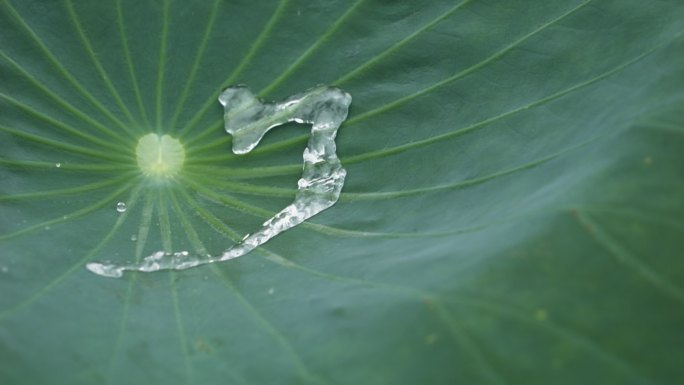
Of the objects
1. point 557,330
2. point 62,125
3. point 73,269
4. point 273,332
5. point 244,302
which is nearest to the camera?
point 557,330

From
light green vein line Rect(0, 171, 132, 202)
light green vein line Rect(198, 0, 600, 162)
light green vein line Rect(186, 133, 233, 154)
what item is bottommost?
light green vein line Rect(198, 0, 600, 162)

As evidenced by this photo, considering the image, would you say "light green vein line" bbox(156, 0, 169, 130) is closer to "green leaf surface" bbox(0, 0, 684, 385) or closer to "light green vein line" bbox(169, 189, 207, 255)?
"green leaf surface" bbox(0, 0, 684, 385)

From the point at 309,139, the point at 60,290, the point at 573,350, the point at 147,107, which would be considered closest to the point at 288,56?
the point at 309,139

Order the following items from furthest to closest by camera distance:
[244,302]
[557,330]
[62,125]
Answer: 1. [62,125]
2. [244,302]
3. [557,330]

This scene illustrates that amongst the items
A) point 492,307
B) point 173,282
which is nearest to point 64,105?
point 173,282

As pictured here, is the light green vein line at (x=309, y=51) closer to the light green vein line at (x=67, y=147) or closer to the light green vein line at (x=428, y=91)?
the light green vein line at (x=428, y=91)

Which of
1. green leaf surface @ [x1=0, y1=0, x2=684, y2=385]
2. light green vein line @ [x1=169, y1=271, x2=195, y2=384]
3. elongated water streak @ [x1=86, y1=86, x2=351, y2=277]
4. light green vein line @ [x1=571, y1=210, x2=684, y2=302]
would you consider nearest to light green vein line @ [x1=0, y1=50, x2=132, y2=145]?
green leaf surface @ [x1=0, y1=0, x2=684, y2=385]

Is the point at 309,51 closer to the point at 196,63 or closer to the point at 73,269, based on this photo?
the point at 196,63
